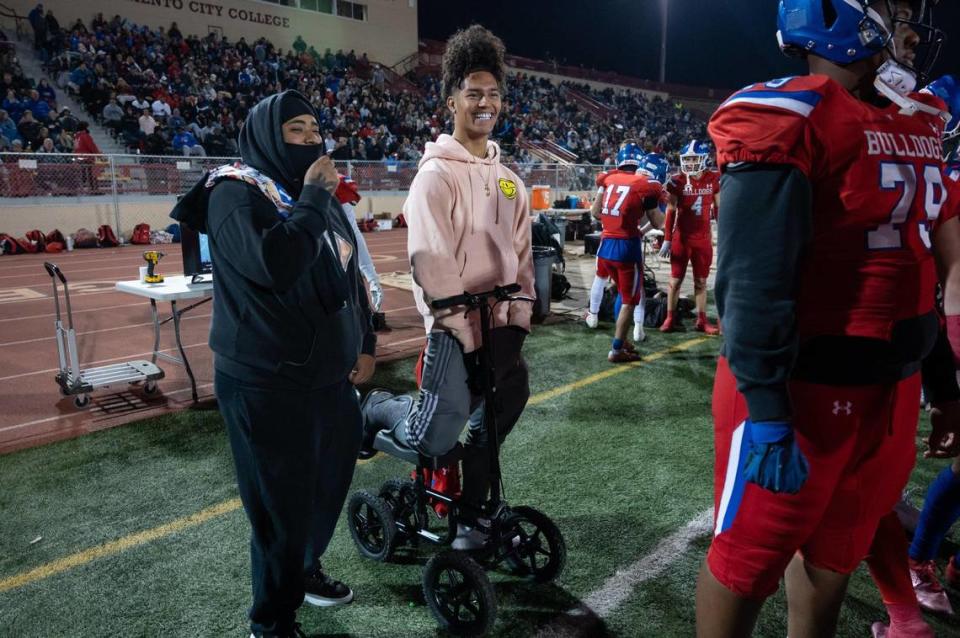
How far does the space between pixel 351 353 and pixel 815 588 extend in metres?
1.68

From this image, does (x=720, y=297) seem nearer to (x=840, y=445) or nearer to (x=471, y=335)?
(x=840, y=445)

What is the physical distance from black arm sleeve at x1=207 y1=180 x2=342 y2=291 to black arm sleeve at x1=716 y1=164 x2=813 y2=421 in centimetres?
127

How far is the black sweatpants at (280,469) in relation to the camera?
2223mm

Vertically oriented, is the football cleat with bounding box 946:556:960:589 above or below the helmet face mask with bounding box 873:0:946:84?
below

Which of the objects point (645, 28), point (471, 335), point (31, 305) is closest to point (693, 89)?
point (645, 28)

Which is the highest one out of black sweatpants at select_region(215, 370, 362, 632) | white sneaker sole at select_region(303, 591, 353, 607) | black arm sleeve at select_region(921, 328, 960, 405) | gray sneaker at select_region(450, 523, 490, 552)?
black arm sleeve at select_region(921, 328, 960, 405)

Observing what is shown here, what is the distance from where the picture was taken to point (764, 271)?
4.87 ft

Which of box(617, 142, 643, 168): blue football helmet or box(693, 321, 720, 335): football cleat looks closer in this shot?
box(617, 142, 643, 168): blue football helmet

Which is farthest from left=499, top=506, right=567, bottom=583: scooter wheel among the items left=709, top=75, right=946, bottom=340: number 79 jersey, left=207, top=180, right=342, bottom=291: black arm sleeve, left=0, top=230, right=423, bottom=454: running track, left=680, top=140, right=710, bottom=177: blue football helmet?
left=680, top=140, right=710, bottom=177: blue football helmet

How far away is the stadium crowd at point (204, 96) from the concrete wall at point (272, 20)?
0.55 meters

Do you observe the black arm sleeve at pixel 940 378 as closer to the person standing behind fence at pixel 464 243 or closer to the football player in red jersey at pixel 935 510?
the football player in red jersey at pixel 935 510

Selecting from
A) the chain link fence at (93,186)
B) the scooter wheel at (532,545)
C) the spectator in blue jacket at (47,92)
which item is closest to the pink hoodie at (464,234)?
the scooter wheel at (532,545)

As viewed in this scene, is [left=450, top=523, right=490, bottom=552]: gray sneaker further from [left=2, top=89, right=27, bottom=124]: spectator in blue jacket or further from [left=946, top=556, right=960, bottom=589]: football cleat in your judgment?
[left=2, top=89, right=27, bottom=124]: spectator in blue jacket

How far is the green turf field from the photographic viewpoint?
2.74 meters
